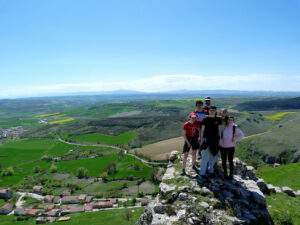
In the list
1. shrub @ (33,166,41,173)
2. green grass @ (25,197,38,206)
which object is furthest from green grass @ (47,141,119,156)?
green grass @ (25,197,38,206)

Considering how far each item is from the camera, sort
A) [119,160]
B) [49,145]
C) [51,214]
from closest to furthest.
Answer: [51,214]
[119,160]
[49,145]

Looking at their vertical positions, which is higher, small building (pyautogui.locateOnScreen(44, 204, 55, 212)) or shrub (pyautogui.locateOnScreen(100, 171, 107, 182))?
shrub (pyautogui.locateOnScreen(100, 171, 107, 182))

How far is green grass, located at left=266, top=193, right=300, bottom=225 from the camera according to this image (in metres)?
9.70

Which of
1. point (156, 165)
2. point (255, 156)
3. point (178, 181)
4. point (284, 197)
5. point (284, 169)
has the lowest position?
point (156, 165)

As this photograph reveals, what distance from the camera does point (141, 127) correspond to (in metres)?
124

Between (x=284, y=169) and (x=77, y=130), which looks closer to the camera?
(x=284, y=169)

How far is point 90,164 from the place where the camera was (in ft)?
251

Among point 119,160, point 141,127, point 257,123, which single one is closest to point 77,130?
Answer: point 141,127

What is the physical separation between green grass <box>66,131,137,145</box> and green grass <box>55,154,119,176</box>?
69.6ft

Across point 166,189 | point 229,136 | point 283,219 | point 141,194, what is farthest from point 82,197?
point 229,136

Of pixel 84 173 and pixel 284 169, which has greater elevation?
pixel 284 169

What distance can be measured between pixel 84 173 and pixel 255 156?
5586cm

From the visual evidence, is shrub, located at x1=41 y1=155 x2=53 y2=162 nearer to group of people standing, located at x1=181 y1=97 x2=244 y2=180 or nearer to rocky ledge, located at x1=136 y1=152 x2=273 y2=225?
rocky ledge, located at x1=136 y1=152 x2=273 y2=225

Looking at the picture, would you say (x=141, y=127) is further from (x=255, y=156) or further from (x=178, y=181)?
(x=178, y=181)
